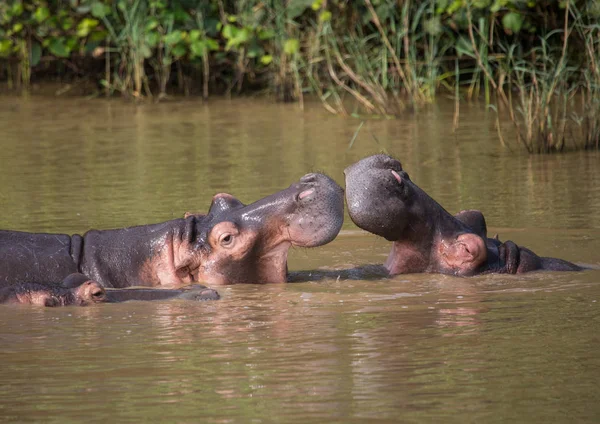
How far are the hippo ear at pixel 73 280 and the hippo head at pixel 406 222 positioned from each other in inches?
43.3

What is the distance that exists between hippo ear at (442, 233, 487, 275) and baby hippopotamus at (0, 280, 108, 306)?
1.45 metres

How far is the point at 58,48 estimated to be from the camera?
1320 cm

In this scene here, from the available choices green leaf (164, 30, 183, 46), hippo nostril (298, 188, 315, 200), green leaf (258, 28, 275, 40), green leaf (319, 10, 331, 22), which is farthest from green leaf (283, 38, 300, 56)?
hippo nostril (298, 188, 315, 200)

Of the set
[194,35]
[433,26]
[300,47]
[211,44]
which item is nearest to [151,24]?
[194,35]

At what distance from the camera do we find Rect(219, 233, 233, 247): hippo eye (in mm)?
4906

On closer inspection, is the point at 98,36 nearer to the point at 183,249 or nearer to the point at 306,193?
the point at 183,249

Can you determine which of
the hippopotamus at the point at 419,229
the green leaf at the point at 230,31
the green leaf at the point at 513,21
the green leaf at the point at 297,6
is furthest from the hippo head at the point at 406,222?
the green leaf at the point at 230,31

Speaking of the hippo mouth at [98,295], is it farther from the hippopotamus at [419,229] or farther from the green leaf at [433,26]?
the green leaf at [433,26]

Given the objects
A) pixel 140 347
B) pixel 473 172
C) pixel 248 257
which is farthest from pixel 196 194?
pixel 140 347

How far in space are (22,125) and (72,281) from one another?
6.62 metres

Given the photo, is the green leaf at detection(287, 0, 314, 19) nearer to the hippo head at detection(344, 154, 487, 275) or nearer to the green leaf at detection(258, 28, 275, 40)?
the green leaf at detection(258, 28, 275, 40)

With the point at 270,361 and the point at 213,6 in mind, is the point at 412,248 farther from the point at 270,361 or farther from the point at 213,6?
the point at 213,6

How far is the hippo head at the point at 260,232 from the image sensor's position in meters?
4.78

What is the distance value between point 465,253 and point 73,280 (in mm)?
1617
